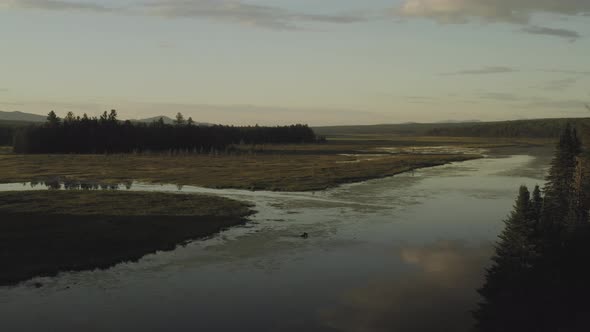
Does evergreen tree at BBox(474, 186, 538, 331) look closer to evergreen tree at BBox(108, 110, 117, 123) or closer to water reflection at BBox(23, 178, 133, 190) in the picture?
water reflection at BBox(23, 178, 133, 190)

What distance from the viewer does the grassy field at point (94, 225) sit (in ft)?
111

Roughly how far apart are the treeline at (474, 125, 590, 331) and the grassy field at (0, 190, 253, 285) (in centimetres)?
2172

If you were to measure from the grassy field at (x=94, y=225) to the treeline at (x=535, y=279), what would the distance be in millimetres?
21717

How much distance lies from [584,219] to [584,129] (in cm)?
1265

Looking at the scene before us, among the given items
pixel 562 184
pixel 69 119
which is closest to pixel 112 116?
pixel 69 119

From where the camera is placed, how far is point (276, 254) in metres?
35.9

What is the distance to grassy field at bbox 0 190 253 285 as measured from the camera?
33.8m

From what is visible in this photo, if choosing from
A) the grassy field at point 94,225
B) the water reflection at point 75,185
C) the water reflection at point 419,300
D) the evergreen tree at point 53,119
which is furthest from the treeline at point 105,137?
the water reflection at point 419,300

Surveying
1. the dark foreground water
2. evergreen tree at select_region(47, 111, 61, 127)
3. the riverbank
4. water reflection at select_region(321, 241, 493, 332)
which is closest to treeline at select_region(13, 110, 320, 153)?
evergreen tree at select_region(47, 111, 61, 127)

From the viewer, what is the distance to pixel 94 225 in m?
44.1

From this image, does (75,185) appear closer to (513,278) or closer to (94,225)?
(94,225)

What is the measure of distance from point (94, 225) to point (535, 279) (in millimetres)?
32537

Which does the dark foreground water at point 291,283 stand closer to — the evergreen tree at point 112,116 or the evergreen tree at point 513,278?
the evergreen tree at point 513,278

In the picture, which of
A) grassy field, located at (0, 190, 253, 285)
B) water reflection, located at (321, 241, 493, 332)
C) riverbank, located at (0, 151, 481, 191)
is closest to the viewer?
water reflection, located at (321, 241, 493, 332)
